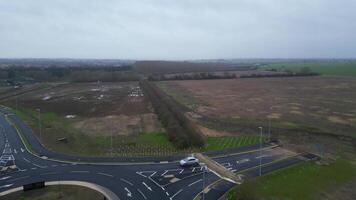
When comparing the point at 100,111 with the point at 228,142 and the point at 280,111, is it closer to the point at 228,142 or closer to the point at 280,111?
the point at 228,142

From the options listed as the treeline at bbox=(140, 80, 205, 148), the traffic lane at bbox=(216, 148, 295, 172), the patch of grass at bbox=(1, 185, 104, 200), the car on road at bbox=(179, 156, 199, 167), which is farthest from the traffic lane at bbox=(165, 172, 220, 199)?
the treeline at bbox=(140, 80, 205, 148)

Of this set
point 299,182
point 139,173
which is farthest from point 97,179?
point 299,182

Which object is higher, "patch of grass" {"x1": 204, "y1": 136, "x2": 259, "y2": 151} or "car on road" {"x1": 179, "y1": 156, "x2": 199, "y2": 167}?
"car on road" {"x1": 179, "y1": 156, "x2": 199, "y2": 167}

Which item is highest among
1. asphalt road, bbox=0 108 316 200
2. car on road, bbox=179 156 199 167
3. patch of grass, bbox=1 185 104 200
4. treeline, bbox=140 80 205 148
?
treeline, bbox=140 80 205 148

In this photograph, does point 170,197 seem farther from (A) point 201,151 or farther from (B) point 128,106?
(B) point 128,106

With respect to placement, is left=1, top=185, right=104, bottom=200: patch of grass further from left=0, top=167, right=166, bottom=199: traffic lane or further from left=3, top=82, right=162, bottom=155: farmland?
left=3, top=82, right=162, bottom=155: farmland

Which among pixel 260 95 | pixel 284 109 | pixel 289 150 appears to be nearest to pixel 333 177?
pixel 289 150

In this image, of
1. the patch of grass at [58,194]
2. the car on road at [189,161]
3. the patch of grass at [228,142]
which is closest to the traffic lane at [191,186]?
the car on road at [189,161]

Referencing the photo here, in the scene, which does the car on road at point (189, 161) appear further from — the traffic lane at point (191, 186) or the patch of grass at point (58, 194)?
the patch of grass at point (58, 194)
